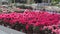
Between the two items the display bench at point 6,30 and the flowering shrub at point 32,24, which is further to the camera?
the display bench at point 6,30

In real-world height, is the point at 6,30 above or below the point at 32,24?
below

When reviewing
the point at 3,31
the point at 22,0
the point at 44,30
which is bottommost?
the point at 22,0

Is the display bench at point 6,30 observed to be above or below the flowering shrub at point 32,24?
below

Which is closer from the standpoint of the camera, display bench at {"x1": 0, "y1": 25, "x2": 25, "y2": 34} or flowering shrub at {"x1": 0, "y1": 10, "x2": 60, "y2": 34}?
flowering shrub at {"x1": 0, "y1": 10, "x2": 60, "y2": 34}

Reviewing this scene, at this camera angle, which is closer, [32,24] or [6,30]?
[32,24]

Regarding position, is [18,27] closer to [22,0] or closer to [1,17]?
[1,17]

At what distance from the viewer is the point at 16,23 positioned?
8.62 meters

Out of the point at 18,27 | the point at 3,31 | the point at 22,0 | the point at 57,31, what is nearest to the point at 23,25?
the point at 18,27

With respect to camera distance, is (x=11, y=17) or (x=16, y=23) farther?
(x=11, y=17)

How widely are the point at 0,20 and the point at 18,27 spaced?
1678 millimetres

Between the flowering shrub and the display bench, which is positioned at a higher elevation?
the flowering shrub

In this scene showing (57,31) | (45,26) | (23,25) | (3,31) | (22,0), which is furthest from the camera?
(22,0)

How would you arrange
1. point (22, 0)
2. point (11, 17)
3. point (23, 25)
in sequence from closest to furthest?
point (23, 25), point (11, 17), point (22, 0)

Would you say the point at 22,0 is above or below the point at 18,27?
below
